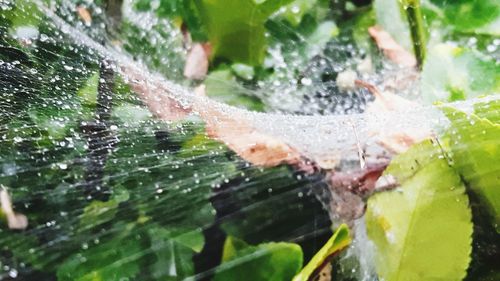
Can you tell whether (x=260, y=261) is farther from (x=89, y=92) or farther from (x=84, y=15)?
(x=84, y=15)

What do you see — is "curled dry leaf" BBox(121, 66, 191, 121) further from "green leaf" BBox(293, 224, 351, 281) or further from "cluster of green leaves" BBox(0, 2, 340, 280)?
"green leaf" BBox(293, 224, 351, 281)

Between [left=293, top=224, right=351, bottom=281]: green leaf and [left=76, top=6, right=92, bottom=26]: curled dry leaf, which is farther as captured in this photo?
[left=76, top=6, right=92, bottom=26]: curled dry leaf

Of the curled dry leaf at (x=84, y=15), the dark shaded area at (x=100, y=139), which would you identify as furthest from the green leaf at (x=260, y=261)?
the curled dry leaf at (x=84, y=15)

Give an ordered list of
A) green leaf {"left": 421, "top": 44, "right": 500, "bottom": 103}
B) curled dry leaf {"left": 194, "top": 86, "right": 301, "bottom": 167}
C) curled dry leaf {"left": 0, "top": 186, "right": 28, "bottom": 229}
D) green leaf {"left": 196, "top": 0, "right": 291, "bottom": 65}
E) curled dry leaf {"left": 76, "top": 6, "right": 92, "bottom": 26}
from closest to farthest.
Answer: curled dry leaf {"left": 0, "top": 186, "right": 28, "bottom": 229} → curled dry leaf {"left": 194, "top": 86, "right": 301, "bottom": 167} → green leaf {"left": 421, "top": 44, "right": 500, "bottom": 103} → green leaf {"left": 196, "top": 0, "right": 291, "bottom": 65} → curled dry leaf {"left": 76, "top": 6, "right": 92, "bottom": 26}

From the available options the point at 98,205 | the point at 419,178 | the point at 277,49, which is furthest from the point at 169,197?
the point at 277,49

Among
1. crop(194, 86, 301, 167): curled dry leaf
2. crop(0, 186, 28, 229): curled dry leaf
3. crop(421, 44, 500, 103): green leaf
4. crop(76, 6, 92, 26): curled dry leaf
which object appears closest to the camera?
crop(0, 186, 28, 229): curled dry leaf

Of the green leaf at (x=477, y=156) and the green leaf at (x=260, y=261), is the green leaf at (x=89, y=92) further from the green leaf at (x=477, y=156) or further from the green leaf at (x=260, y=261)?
the green leaf at (x=477, y=156)

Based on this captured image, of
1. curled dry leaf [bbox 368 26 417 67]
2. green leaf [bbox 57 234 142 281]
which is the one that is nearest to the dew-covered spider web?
green leaf [bbox 57 234 142 281]
